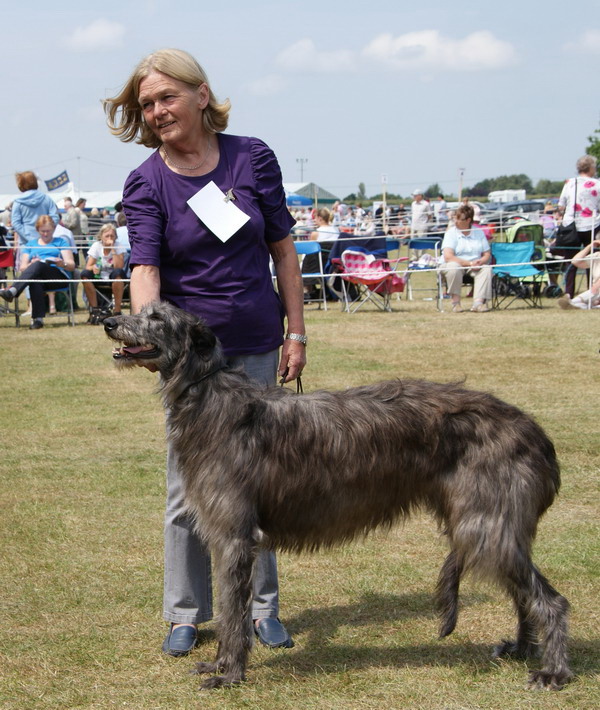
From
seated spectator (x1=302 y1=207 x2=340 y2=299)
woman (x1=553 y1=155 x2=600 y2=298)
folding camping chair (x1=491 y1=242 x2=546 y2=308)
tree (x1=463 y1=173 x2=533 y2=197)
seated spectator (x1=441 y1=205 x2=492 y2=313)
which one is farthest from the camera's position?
tree (x1=463 y1=173 x2=533 y2=197)

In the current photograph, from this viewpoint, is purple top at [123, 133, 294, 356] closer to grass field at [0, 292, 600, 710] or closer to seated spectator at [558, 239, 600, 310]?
grass field at [0, 292, 600, 710]

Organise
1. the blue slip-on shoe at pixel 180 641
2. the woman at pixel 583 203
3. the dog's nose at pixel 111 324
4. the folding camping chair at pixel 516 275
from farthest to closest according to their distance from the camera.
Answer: the folding camping chair at pixel 516 275 < the woman at pixel 583 203 < the blue slip-on shoe at pixel 180 641 < the dog's nose at pixel 111 324

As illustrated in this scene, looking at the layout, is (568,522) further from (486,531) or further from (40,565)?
(40,565)

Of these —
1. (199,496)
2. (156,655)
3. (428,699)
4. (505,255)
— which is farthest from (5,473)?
(505,255)

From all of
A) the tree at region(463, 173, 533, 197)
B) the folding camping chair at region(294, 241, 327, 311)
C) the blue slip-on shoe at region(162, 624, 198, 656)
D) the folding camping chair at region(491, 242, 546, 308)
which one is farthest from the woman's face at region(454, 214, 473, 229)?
the tree at region(463, 173, 533, 197)

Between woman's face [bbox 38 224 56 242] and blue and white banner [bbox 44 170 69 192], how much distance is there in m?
28.2

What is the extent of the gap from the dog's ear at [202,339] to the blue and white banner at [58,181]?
1591 inches

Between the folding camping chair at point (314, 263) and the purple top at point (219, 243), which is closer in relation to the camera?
the purple top at point (219, 243)

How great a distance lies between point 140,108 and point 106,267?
1152 cm

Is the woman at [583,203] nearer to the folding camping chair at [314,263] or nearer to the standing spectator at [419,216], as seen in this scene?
the folding camping chair at [314,263]

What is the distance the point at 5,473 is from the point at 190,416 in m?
3.57

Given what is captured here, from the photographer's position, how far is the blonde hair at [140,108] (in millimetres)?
3768

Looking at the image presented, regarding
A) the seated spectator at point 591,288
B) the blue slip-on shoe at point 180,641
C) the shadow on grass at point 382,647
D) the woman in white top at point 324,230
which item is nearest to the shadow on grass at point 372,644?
the shadow on grass at point 382,647

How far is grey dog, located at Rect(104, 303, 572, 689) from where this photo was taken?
3514mm
